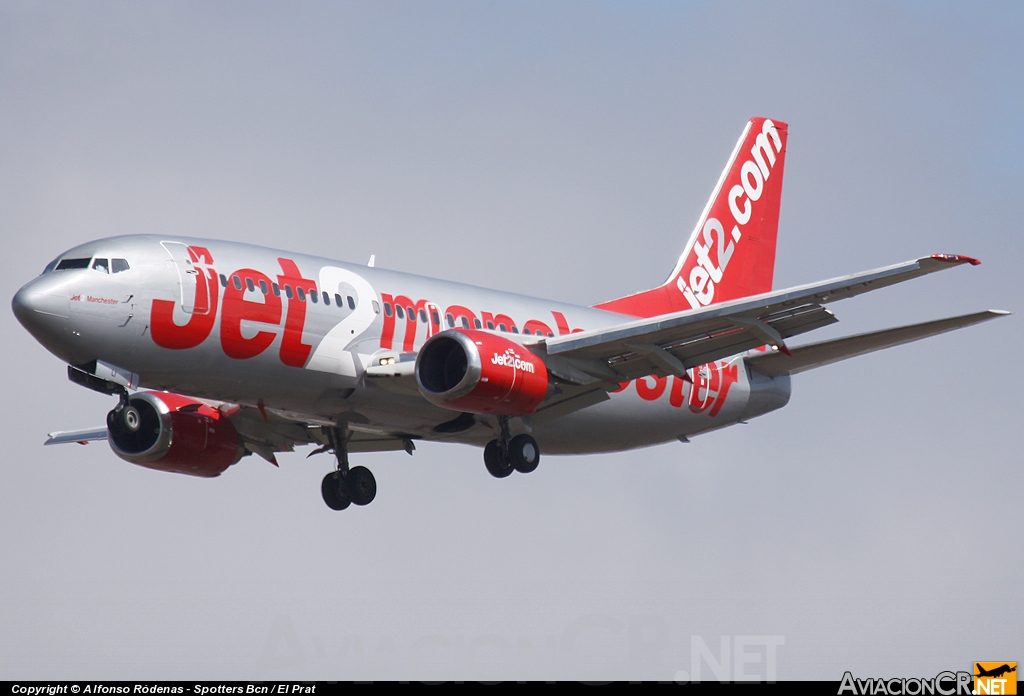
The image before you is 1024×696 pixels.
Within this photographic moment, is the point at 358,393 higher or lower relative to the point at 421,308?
lower

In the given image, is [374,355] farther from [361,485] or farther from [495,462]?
[361,485]

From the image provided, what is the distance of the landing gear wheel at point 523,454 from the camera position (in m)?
33.4

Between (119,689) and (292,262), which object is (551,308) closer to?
(292,262)

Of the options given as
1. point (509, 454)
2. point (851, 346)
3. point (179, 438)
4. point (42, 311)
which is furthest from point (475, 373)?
point (851, 346)

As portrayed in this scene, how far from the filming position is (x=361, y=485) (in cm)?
3647

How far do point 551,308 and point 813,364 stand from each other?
6.46m

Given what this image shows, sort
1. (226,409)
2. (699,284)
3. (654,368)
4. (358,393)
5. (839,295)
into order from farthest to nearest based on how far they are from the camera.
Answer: (699,284) < (226,409) < (654,368) < (358,393) < (839,295)

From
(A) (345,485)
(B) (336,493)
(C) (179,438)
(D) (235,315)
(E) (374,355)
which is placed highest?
(D) (235,315)

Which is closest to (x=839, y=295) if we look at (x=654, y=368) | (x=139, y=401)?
(x=654, y=368)

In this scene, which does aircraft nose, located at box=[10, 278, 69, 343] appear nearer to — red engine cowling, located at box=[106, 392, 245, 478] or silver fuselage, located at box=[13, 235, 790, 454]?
silver fuselage, located at box=[13, 235, 790, 454]

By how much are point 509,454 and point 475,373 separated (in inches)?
145

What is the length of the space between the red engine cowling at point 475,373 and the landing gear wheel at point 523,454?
207cm

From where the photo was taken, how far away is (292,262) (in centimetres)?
3092

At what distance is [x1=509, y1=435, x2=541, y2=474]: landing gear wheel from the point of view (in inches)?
1314
